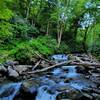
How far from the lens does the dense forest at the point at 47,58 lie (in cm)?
1025

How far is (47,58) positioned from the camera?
67.9ft

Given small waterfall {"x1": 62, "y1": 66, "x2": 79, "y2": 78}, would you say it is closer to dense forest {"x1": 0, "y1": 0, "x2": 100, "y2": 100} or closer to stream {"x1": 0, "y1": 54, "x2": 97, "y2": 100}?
dense forest {"x1": 0, "y1": 0, "x2": 100, "y2": 100}

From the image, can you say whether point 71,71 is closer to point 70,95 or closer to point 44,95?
point 44,95

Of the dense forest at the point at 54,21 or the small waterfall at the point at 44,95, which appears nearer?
the small waterfall at the point at 44,95

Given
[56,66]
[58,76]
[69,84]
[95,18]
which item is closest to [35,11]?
[95,18]

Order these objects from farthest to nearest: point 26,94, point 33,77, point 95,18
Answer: point 95,18 < point 33,77 < point 26,94

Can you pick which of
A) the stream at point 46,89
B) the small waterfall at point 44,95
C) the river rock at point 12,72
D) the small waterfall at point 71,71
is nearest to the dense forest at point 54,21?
the small waterfall at point 71,71

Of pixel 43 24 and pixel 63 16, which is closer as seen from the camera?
pixel 63 16

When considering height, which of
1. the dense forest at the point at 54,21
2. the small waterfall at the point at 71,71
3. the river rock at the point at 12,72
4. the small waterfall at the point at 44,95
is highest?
the dense forest at the point at 54,21

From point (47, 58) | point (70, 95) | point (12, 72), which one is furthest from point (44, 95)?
point (47, 58)

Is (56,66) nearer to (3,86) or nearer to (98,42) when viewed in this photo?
(3,86)

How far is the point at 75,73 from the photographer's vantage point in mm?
15234

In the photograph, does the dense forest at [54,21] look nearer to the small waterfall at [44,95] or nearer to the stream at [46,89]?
the stream at [46,89]

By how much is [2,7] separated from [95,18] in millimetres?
24464
